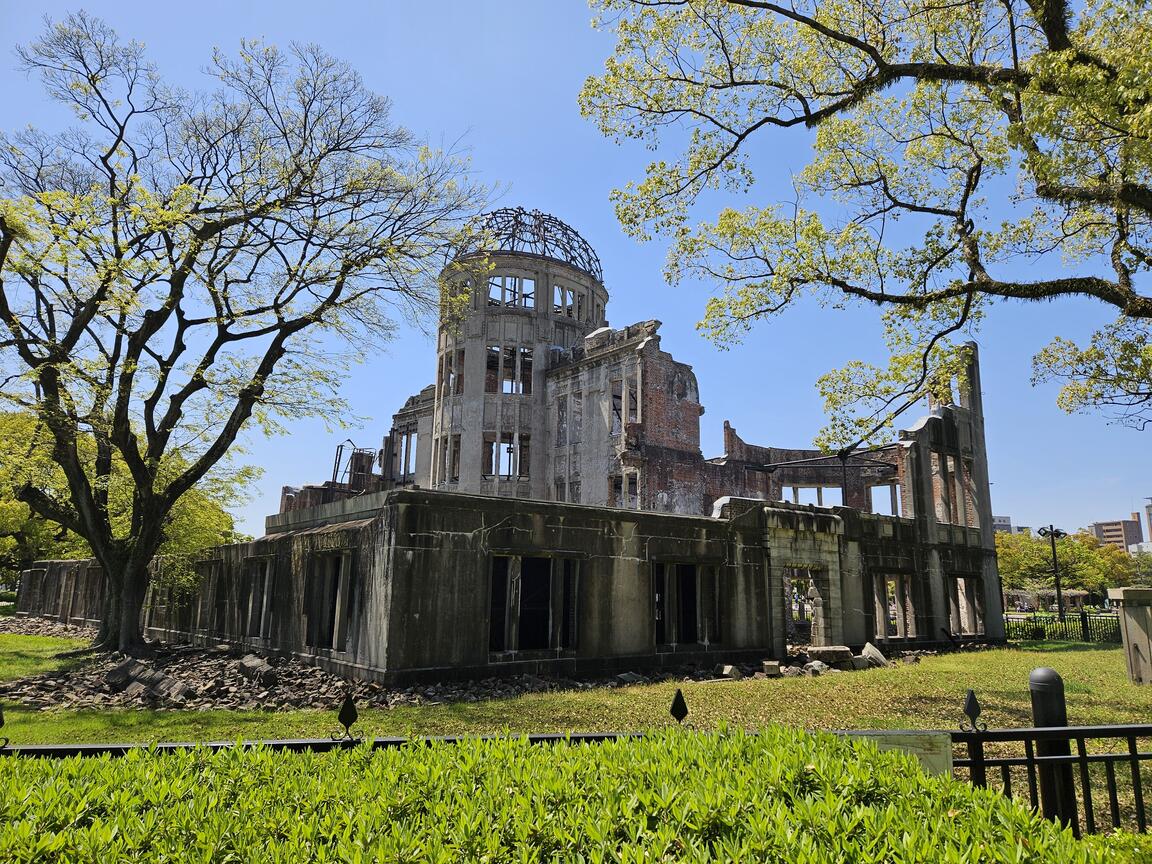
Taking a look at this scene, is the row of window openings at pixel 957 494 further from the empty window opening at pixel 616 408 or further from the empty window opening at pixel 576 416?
the empty window opening at pixel 576 416

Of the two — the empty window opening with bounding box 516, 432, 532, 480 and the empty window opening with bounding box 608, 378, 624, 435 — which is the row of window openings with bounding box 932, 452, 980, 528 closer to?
the empty window opening with bounding box 608, 378, 624, 435

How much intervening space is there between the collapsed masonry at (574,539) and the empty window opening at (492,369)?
4.6 inches

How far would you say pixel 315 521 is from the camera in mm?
17000

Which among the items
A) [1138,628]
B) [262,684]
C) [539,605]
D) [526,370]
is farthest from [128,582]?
[1138,628]

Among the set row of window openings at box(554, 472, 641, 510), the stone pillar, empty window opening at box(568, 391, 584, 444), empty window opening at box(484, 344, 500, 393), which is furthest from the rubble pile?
empty window opening at box(484, 344, 500, 393)

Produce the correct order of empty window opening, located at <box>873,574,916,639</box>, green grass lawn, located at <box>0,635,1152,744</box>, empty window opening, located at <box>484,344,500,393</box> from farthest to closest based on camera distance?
empty window opening, located at <box>484,344,500,393</box> < empty window opening, located at <box>873,574,916,639</box> < green grass lawn, located at <box>0,635,1152,744</box>

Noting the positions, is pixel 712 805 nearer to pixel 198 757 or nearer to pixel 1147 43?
pixel 198 757

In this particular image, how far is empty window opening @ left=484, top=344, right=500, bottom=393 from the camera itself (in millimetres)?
35688

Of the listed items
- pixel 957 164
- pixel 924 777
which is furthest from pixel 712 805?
pixel 957 164

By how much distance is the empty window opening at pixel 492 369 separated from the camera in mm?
35688

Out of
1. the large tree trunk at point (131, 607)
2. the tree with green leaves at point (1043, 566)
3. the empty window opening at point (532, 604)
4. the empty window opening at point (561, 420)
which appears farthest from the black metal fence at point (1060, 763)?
the tree with green leaves at point (1043, 566)

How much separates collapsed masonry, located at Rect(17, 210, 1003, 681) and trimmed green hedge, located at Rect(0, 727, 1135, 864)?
375 inches

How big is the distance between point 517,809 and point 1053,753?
4498mm

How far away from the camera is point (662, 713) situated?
10.7 meters
